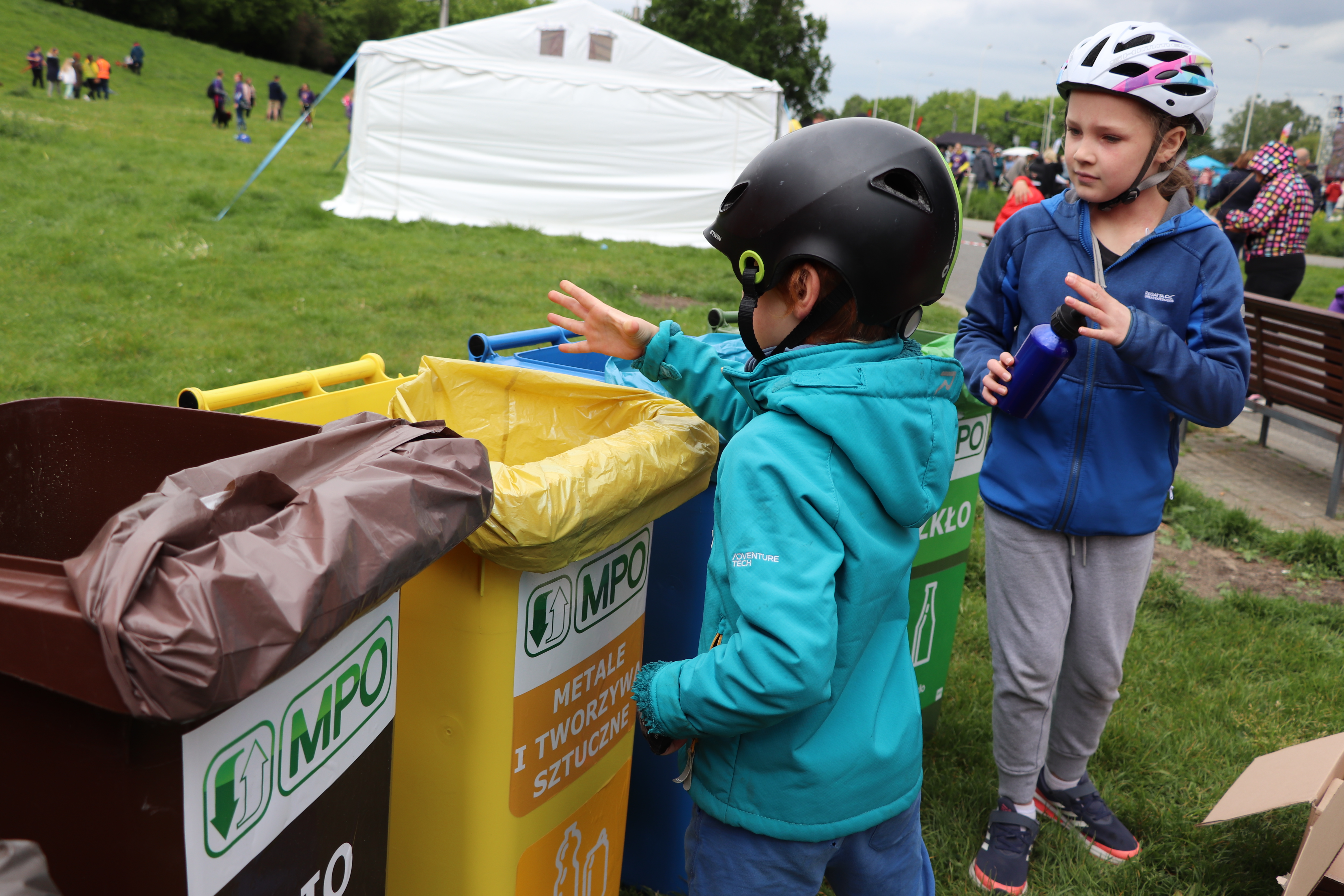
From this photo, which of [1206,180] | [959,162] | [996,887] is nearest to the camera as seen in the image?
[996,887]

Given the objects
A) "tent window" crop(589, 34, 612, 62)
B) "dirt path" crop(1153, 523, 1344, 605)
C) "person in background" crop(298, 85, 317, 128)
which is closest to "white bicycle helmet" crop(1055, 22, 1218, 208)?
"dirt path" crop(1153, 523, 1344, 605)

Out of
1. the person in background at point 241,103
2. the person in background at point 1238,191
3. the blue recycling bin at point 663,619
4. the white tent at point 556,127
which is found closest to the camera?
the blue recycling bin at point 663,619

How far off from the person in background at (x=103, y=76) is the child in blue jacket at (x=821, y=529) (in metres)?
30.6

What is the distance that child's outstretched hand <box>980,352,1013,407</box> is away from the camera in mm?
2025

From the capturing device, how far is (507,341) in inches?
95.3

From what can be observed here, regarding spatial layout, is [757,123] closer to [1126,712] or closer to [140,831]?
[1126,712]

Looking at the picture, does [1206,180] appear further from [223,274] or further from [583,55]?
[223,274]

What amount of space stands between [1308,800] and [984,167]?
29.6m

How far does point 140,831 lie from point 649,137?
13.2m

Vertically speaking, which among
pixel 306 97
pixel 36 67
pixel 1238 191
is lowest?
pixel 1238 191

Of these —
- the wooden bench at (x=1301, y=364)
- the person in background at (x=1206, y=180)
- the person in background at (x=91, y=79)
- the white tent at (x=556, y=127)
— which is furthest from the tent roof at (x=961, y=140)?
the wooden bench at (x=1301, y=364)

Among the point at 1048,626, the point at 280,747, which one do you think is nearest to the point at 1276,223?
the point at 1048,626

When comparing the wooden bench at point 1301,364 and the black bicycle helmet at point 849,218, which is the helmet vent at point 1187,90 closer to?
the black bicycle helmet at point 849,218

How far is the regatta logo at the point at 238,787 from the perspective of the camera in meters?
1.00
